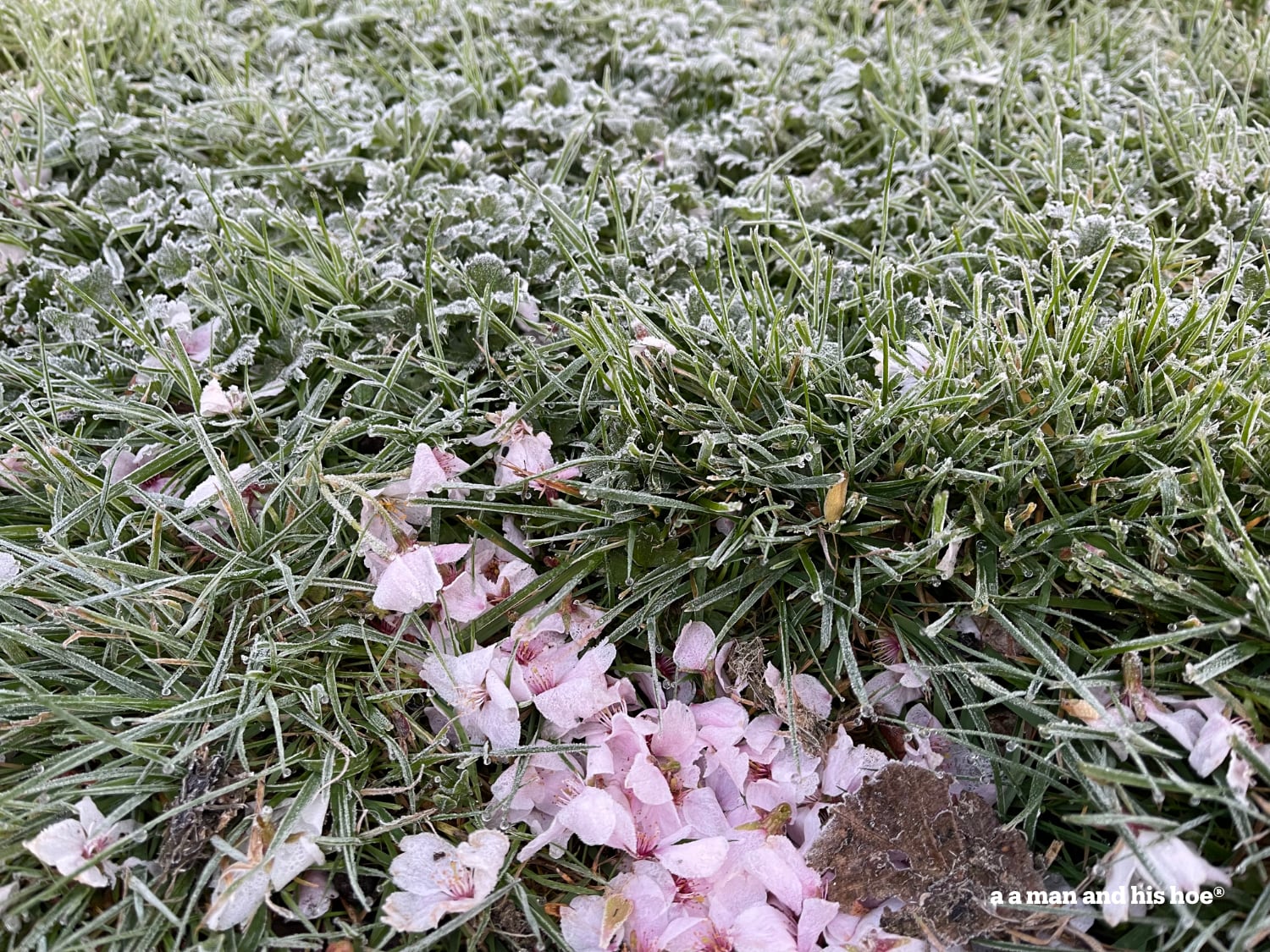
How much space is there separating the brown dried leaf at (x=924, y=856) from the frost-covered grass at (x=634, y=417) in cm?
8

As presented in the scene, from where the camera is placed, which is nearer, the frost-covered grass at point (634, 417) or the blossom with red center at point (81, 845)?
the blossom with red center at point (81, 845)

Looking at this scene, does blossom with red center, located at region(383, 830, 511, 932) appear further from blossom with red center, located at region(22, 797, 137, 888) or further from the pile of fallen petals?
blossom with red center, located at region(22, 797, 137, 888)

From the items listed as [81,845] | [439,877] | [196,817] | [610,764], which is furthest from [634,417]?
[81,845]

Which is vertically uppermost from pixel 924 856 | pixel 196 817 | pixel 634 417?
pixel 634 417

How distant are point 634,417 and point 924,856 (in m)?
0.74

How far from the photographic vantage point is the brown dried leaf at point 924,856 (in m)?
1.19

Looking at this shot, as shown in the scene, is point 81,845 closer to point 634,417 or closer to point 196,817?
point 196,817

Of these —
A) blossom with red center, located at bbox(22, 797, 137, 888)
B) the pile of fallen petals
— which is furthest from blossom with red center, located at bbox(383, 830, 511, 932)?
blossom with red center, located at bbox(22, 797, 137, 888)

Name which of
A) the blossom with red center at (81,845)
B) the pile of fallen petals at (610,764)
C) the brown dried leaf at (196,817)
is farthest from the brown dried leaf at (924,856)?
the blossom with red center at (81,845)

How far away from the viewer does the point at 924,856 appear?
4.08 ft

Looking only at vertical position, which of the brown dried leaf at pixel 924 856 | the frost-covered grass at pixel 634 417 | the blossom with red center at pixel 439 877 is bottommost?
the brown dried leaf at pixel 924 856

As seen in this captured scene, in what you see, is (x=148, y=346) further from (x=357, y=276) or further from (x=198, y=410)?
(x=357, y=276)

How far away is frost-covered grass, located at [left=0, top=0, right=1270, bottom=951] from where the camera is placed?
124cm

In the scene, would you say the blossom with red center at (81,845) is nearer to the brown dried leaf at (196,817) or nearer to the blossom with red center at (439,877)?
the brown dried leaf at (196,817)
